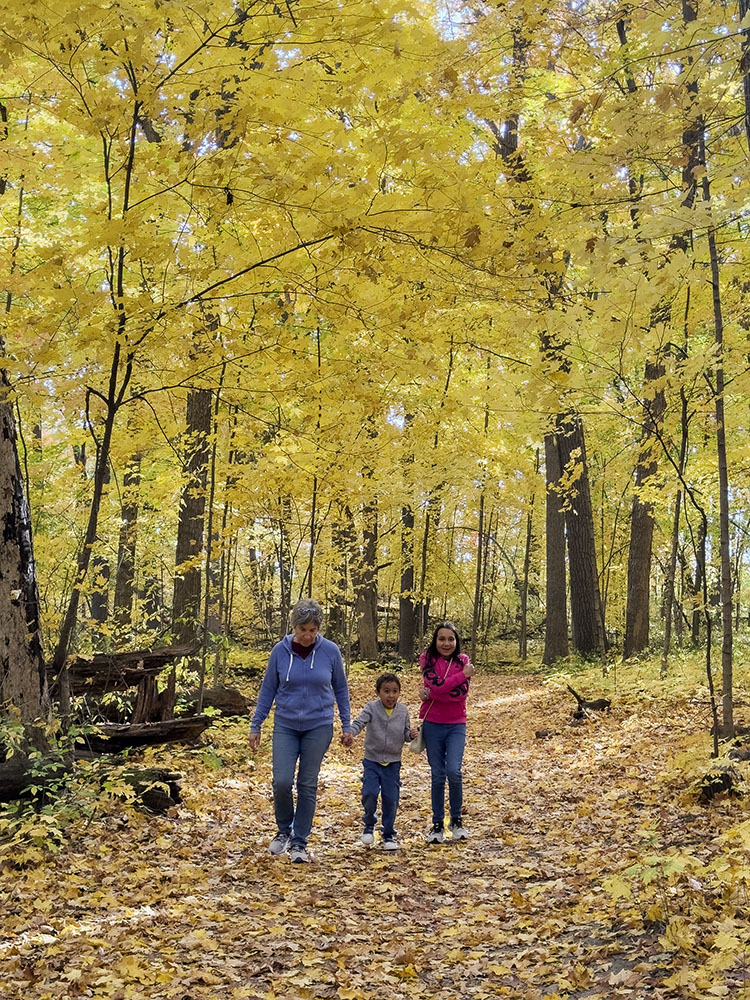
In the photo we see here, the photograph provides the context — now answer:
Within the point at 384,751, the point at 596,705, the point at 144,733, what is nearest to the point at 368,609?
the point at 596,705

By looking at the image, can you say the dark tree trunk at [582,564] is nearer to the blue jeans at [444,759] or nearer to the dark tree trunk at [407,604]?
the dark tree trunk at [407,604]

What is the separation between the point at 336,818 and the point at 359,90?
573cm

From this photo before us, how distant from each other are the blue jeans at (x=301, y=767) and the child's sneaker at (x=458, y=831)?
48.1 inches

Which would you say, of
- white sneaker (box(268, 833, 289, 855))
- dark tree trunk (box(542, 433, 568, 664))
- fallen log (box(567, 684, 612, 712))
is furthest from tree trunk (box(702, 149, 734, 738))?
dark tree trunk (box(542, 433, 568, 664))

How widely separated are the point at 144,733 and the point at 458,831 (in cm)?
346

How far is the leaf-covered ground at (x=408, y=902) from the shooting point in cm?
346

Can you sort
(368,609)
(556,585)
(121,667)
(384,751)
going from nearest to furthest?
(384,751) → (121,667) → (556,585) → (368,609)

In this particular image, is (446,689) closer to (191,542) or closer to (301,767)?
(301,767)

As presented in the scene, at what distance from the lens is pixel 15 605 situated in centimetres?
606

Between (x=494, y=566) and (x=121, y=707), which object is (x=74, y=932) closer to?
(x=121, y=707)

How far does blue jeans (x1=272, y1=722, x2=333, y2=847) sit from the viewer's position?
5574 millimetres

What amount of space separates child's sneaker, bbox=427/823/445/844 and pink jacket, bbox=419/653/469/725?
0.80 metres

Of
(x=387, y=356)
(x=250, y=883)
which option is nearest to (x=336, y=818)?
(x=250, y=883)

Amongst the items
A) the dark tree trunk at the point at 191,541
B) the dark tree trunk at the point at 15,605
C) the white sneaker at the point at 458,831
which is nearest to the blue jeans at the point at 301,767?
the white sneaker at the point at 458,831
